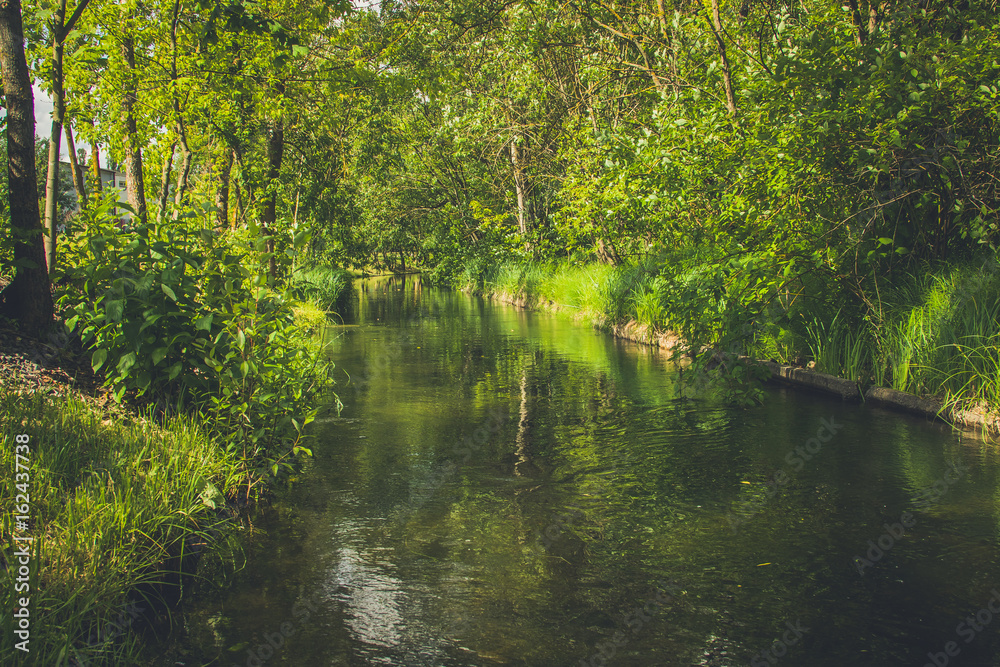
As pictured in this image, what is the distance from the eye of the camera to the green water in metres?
4.02

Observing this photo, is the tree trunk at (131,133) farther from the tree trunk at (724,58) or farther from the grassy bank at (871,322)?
the tree trunk at (724,58)

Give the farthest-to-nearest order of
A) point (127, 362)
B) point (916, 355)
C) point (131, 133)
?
point (131, 133) → point (916, 355) → point (127, 362)

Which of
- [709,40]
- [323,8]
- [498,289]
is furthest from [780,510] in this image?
[498,289]

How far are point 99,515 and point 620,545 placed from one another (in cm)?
330

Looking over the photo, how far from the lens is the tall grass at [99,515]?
11.7 feet

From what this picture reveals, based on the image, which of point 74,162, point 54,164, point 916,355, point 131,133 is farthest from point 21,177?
point 916,355

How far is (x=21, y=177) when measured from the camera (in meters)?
6.75

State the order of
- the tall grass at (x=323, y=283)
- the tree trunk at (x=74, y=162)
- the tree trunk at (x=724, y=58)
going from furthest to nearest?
the tall grass at (x=323, y=283) < the tree trunk at (x=74, y=162) < the tree trunk at (x=724, y=58)

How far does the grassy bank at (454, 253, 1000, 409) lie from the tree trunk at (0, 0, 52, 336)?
6654 millimetres

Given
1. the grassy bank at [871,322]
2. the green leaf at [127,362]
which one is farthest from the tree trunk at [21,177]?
the grassy bank at [871,322]

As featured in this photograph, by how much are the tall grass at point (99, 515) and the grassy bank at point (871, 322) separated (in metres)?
5.55

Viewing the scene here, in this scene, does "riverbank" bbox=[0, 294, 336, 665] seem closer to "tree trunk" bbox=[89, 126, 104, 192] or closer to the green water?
the green water

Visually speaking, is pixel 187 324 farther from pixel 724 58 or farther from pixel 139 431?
pixel 724 58

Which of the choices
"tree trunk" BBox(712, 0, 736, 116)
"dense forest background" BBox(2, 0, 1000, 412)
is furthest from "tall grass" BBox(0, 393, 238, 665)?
"tree trunk" BBox(712, 0, 736, 116)
